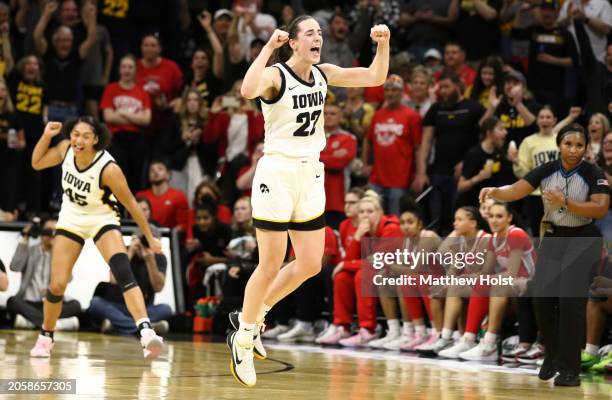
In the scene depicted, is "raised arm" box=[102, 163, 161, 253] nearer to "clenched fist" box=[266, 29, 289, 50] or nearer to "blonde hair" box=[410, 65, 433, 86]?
"clenched fist" box=[266, 29, 289, 50]

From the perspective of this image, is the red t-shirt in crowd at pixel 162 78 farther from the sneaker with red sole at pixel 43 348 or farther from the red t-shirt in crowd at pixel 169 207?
the sneaker with red sole at pixel 43 348

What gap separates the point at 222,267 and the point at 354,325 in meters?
1.87

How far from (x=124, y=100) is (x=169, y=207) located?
5.75 feet

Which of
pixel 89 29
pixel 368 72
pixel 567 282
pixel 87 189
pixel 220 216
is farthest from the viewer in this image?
pixel 89 29

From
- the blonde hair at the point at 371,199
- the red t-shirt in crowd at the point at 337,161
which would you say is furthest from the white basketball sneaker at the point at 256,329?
the red t-shirt in crowd at the point at 337,161

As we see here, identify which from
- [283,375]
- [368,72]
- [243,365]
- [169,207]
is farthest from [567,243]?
[169,207]

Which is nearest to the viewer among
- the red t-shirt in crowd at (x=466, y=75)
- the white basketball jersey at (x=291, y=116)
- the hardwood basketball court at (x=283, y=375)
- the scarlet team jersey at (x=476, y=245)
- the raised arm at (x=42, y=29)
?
the white basketball jersey at (x=291, y=116)

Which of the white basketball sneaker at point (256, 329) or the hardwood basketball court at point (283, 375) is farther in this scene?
the white basketball sneaker at point (256, 329)

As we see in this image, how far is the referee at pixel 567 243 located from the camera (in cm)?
878

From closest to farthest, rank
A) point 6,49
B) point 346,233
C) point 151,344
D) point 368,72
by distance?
point 368,72
point 151,344
point 346,233
point 6,49

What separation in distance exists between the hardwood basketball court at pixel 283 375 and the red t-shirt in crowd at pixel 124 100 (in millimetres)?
4569

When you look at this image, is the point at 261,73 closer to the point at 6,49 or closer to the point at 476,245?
the point at 476,245

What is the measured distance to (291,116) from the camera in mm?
7488

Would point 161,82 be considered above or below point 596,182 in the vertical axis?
above
